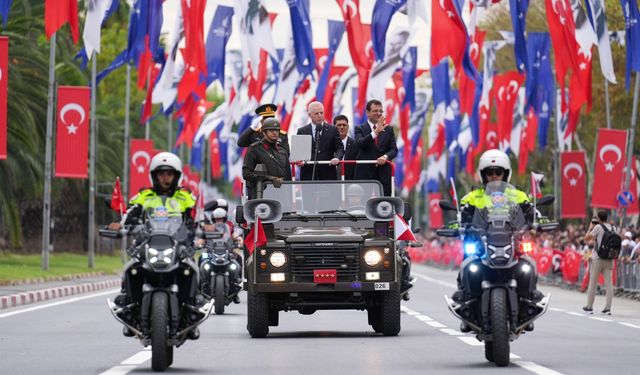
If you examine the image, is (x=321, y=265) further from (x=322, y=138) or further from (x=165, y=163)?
(x=165, y=163)

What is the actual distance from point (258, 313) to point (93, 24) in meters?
17.9

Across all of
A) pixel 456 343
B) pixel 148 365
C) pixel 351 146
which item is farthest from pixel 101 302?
pixel 148 365

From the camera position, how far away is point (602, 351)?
17.0 metres

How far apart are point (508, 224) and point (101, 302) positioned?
62.9 feet

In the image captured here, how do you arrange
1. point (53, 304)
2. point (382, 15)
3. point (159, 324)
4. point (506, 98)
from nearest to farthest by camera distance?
point (159, 324) → point (53, 304) → point (382, 15) → point (506, 98)

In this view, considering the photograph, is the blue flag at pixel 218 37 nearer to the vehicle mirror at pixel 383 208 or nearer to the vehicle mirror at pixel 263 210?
the vehicle mirror at pixel 383 208

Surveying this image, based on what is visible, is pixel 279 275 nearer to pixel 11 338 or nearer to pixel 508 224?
pixel 11 338

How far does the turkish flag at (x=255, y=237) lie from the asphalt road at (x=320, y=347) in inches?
43.3

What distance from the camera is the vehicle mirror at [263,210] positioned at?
1884 cm

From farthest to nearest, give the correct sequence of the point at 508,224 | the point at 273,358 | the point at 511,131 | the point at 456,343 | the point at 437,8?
the point at 511,131 → the point at 437,8 → the point at 456,343 → the point at 273,358 → the point at 508,224

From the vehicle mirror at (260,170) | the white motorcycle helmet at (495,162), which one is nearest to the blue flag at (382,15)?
the vehicle mirror at (260,170)

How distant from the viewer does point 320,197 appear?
20.1m

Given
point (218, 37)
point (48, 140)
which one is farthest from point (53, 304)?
point (218, 37)

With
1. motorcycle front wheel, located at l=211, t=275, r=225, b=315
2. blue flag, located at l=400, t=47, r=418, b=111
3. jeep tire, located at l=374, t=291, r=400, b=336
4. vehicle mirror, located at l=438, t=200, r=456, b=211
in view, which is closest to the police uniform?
vehicle mirror, located at l=438, t=200, r=456, b=211
